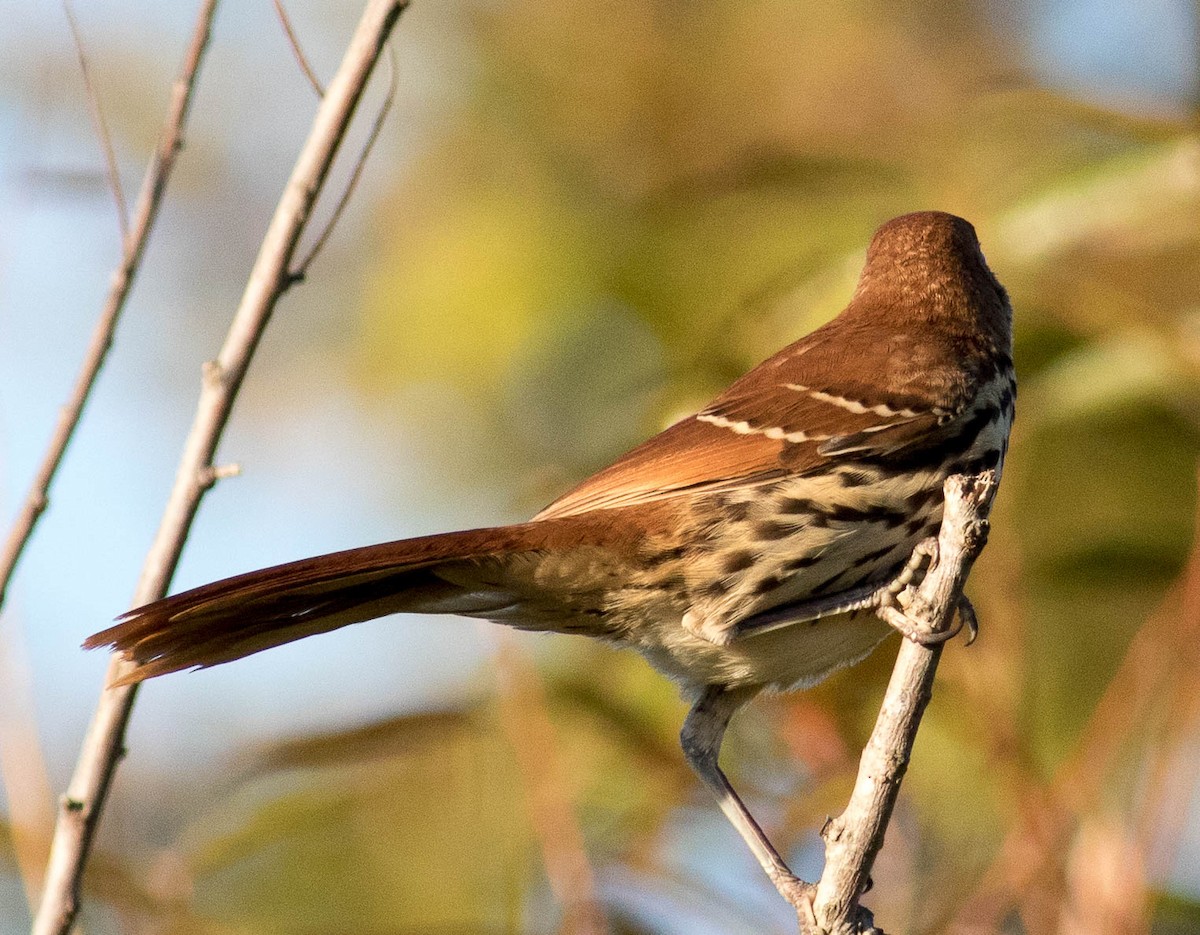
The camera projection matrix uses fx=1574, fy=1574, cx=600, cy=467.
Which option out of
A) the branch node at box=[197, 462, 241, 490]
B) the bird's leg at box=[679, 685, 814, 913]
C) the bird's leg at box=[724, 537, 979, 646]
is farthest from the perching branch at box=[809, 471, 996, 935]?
the branch node at box=[197, 462, 241, 490]

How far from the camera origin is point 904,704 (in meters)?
2.71

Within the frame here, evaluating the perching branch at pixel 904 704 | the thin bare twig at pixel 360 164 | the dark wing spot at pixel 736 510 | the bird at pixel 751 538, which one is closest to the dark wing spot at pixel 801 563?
the bird at pixel 751 538

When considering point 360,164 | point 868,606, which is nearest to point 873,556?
point 868,606

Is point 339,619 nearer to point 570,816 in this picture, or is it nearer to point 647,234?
point 570,816

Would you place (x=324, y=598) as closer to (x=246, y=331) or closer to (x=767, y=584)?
(x=246, y=331)

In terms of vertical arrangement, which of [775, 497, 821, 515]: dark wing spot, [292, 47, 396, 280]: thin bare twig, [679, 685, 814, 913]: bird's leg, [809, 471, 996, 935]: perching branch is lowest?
[809, 471, 996, 935]: perching branch

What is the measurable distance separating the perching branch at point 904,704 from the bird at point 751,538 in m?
0.41

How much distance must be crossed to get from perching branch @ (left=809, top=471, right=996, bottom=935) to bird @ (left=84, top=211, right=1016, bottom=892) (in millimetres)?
413

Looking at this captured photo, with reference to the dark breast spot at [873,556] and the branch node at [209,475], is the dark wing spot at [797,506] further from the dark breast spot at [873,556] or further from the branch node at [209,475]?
the branch node at [209,475]

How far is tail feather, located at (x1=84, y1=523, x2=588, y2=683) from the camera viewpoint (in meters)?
2.56

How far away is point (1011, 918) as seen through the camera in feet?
13.5

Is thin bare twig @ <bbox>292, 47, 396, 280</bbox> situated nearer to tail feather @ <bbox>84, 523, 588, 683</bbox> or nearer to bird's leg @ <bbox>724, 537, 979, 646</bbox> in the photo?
tail feather @ <bbox>84, 523, 588, 683</bbox>

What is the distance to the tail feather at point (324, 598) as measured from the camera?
8.39ft

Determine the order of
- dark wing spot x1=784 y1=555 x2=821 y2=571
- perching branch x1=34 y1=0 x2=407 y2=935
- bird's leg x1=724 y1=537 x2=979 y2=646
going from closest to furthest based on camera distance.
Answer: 1. perching branch x1=34 y1=0 x2=407 y2=935
2. bird's leg x1=724 y1=537 x2=979 y2=646
3. dark wing spot x1=784 y1=555 x2=821 y2=571
